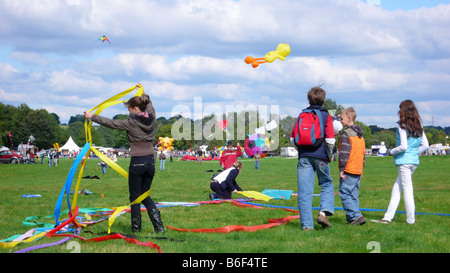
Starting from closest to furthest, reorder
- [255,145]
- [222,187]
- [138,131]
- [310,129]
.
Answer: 1. [138,131]
2. [310,129]
3. [222,187]
4. [255,145]

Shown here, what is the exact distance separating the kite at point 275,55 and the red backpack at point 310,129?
7.06 ft

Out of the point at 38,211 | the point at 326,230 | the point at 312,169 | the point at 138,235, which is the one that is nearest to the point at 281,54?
the point at 312,169

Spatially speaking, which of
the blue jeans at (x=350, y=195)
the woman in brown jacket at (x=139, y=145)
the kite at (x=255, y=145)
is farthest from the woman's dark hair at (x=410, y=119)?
the kite at (x=255, y=145)

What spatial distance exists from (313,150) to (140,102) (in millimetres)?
2788

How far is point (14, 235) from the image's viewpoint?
7.21m

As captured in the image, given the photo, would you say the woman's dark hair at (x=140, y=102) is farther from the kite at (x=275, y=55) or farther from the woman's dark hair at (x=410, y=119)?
the woman's dark hair at (x=410, y=119)

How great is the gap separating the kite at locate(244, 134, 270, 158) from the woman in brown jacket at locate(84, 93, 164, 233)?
29070 millimetres

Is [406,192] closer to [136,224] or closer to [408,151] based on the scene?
[408,151]

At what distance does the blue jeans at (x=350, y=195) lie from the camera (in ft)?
26.2

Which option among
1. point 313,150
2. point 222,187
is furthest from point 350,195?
point 222,187

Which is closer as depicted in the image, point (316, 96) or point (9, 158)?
point (316, 96)

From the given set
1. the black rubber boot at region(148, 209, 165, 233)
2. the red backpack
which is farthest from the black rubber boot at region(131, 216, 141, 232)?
the red backpack

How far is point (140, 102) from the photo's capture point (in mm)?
7320

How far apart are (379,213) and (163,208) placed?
15.1 ft
